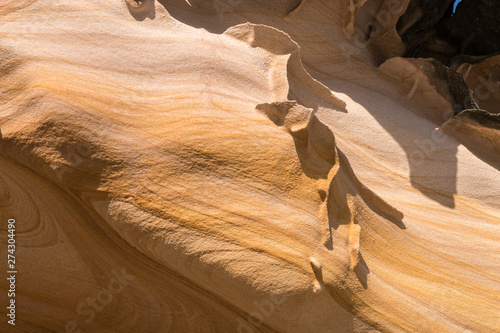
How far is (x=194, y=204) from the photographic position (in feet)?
8.18

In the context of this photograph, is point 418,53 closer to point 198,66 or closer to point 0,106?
point 198,66

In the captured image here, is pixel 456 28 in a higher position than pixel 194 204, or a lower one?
higher

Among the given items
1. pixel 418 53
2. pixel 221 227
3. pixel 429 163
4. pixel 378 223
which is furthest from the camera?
pixel 418 53

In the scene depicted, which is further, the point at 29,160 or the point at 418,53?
the point at 418,53

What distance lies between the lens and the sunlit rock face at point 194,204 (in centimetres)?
247

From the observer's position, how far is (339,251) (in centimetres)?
257

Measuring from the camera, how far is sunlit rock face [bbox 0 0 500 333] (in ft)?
8.11

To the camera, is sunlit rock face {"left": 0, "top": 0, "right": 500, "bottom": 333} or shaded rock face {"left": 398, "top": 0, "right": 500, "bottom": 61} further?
shaded rock face {"left": 398, "top": 0, "right": 500, "bottom": 61}

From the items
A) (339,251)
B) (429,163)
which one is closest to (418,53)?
(429,163)

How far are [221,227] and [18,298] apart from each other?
116 cm

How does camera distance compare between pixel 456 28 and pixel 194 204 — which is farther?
pixel 456 28

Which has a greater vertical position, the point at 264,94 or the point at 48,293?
the point at 264,94

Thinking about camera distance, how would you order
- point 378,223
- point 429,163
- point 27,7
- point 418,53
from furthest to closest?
point 418,53 < point 429,163 < point 27,7 < point 378,223

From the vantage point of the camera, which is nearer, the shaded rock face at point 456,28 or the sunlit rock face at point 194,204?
the sunlit rock face at point 194,204
